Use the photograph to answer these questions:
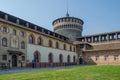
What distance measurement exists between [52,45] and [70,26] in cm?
1888

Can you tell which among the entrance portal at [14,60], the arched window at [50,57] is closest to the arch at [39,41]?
the arched window at [50,57]

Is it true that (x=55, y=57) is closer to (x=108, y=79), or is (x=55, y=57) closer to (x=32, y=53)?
(x=32, y=53)

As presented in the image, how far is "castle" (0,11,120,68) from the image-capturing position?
2806 centimetres

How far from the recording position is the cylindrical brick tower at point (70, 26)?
57.7 m

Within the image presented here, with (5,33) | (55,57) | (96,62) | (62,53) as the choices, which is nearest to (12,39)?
(5,33)

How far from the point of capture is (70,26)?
5762 cm

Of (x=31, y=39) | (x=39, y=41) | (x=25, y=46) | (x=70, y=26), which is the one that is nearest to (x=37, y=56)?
(x=39, y=41)

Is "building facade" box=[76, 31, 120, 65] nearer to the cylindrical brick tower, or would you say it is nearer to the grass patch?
the cylindrical brick tower

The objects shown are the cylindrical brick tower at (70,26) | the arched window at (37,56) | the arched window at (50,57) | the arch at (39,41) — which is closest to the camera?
the arched window at (37,56)

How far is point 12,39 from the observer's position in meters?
28.6

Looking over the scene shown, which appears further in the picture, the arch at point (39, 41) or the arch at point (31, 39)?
the arch at point (39, 41)

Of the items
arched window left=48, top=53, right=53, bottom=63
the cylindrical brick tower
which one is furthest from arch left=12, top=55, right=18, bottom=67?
the cylindrical brick tower

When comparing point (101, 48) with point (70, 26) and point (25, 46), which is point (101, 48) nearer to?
point (70, 26)

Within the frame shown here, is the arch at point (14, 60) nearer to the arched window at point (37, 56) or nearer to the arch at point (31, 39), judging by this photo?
the arch at point (31, 39)
